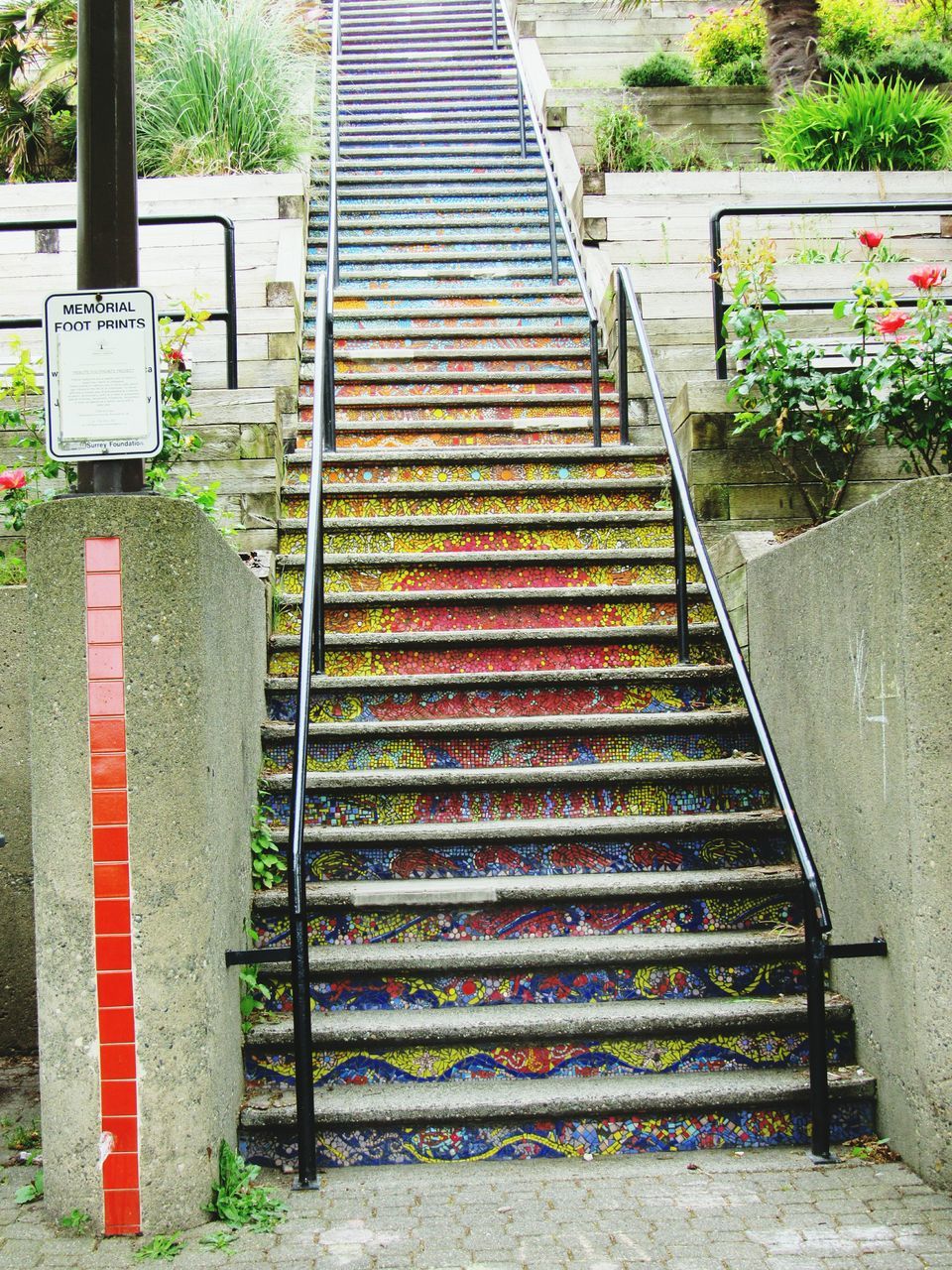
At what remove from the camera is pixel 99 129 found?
321 cm

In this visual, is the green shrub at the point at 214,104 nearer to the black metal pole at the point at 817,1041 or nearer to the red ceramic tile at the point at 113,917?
the red ceramic tile at the point at 113,917

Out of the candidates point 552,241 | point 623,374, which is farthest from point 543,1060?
point 552,241

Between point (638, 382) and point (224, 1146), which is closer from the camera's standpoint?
point (224, 1146)

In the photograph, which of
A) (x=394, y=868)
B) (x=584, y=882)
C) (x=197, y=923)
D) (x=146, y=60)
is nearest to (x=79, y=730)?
(x=197, y=923)

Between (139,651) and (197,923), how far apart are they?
0.74 m

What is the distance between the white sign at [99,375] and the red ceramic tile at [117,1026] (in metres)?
1.46

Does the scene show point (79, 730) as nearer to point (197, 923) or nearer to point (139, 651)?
point (139, 651)

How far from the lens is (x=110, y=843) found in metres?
3.09

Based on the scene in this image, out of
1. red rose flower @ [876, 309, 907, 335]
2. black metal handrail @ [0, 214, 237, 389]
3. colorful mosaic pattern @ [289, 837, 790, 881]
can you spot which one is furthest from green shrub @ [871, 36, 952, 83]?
colorful mosaic pattern @ [289, 837, 790, 881]

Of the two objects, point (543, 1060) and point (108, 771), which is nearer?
point (108, 771)

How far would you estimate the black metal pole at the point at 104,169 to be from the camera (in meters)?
3.21

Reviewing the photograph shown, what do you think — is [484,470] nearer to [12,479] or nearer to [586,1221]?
[12,479]

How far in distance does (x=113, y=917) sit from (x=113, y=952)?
3.6 inches

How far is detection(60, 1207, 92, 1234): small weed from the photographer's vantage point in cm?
303
